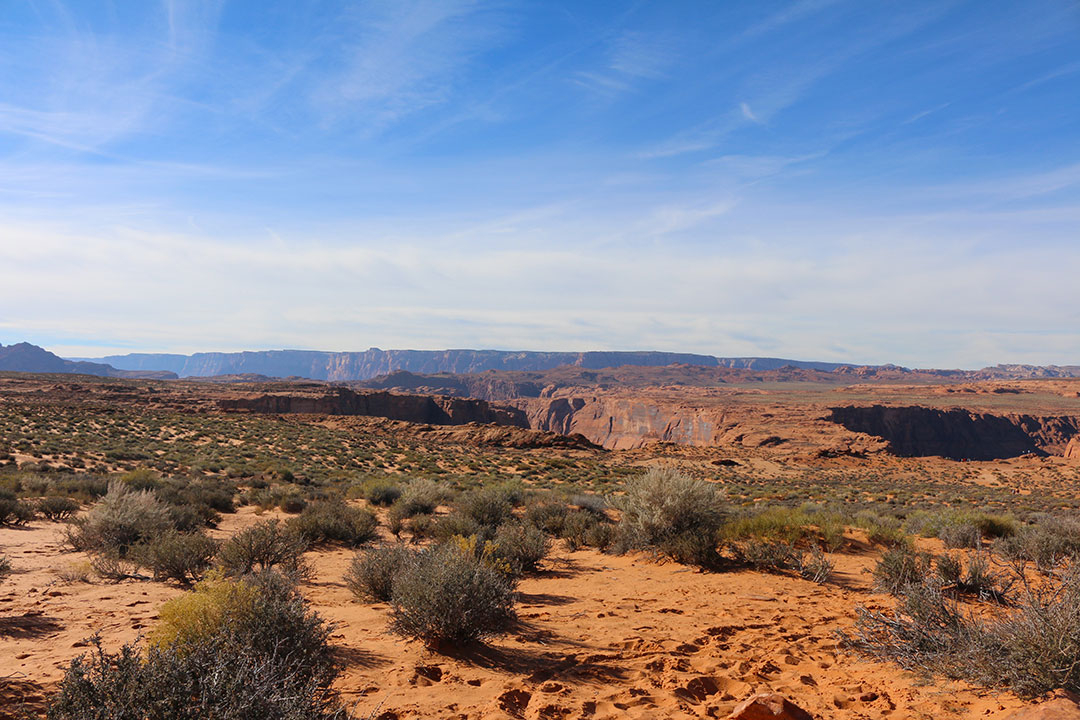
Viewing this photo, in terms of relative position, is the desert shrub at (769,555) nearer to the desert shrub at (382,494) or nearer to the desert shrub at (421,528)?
the desert shrub at (421,528)

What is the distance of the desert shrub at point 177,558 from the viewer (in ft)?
24.4

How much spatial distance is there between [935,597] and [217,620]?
6104 mm

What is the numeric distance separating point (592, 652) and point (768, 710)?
198 centimetres

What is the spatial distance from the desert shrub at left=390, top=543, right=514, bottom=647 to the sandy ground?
0.17 meters

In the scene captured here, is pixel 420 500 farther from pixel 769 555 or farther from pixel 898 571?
pixel 898 571

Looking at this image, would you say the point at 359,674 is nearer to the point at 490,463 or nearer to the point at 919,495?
the point at 490,463

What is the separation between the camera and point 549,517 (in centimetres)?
1266

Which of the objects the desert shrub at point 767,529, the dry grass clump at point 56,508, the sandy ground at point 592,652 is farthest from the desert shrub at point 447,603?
the dry grass clump at point 56,508

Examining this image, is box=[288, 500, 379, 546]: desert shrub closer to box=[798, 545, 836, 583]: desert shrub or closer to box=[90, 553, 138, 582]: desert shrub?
box=[90, 553, 138, 582]: desert shrub

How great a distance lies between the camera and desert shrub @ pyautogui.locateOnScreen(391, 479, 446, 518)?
13.5m

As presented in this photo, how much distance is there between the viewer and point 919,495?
85.3 ft

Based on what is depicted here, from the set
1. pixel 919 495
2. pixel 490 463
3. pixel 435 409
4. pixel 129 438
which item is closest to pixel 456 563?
pixel 490 463

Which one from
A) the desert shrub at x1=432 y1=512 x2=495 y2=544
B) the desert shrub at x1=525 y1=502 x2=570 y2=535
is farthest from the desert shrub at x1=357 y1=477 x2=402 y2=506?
the desert shrub at x1=432 y1=512 x2=495 y2=544

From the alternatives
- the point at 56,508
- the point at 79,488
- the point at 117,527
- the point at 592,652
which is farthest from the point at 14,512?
the point at 592,652
